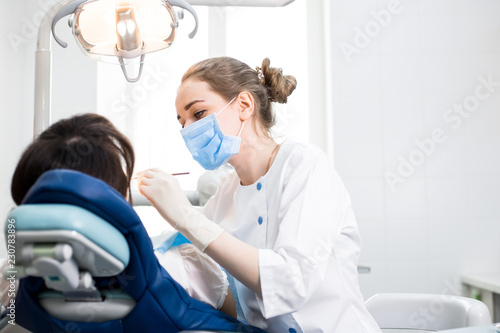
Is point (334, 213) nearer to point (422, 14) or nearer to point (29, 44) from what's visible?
point (422, 14)

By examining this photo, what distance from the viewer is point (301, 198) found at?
1105 millimetres

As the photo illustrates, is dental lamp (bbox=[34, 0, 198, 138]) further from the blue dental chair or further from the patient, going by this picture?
the blue dental chair

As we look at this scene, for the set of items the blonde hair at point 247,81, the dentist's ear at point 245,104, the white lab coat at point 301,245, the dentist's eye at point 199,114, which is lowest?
the white lab coat at point 301,245

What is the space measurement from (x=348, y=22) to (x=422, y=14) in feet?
1.52

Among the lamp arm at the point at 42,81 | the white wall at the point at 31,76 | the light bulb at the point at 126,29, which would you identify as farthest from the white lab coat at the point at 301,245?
the white wall at the point at 31,76

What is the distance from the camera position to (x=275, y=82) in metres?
1.51

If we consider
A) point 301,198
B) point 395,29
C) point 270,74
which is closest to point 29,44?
point 270,74

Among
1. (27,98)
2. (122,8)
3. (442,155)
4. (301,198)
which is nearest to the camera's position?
(301,198)

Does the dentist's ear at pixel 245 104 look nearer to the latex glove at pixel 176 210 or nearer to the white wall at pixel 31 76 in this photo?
the latex glove at pixel 176 210

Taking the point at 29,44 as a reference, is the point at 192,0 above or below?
below

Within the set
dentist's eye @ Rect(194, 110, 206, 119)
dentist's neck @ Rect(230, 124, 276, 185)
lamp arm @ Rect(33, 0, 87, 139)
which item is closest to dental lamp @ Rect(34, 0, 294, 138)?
lamp arm @ Rect(33, 0, 87, 139)

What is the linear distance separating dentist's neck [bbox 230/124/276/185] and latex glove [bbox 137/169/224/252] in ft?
1.30

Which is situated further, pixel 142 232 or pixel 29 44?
pixel 29 44

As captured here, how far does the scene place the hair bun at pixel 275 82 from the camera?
1.51m
